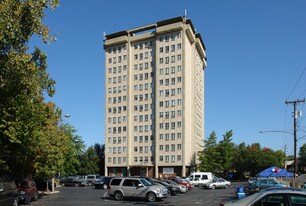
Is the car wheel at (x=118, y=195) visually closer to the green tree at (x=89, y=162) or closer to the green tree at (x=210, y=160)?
the green tree at (x=210, y=160)

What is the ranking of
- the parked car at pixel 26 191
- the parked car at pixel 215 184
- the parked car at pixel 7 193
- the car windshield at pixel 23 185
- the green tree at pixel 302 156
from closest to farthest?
the parked car at pixel 7 193 < the parked car at pixel 26 191 < the car windshield at pixel 23 185 < the parked car at pixel 215 184 < the green tree at pixel 302 156

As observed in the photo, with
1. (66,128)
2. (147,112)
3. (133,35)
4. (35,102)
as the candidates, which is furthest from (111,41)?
(35,102)

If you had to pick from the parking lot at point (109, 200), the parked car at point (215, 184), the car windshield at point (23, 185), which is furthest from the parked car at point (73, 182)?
the car windshield at point (23, 185)

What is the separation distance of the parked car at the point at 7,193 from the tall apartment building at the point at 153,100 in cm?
6770

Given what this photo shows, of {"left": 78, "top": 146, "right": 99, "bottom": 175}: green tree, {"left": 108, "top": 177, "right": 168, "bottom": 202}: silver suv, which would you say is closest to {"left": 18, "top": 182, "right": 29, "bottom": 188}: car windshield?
{"left": 108, "top": 177, "right": 168, "bottom": 202}: silver suv

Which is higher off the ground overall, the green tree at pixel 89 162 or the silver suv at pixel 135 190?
the silver suv at pixel 135 190

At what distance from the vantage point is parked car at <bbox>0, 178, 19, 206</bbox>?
742 inches

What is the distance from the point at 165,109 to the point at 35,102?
222 ft

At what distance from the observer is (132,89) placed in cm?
9738

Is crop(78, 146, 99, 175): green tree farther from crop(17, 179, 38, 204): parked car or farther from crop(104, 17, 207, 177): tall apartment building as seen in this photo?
crop(17, 179, 38, 204): parked car

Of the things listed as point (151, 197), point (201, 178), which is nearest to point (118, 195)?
point (151, 197)

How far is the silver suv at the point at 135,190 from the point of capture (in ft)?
87.6

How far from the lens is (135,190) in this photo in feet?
89.3

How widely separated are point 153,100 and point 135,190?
221 ft
